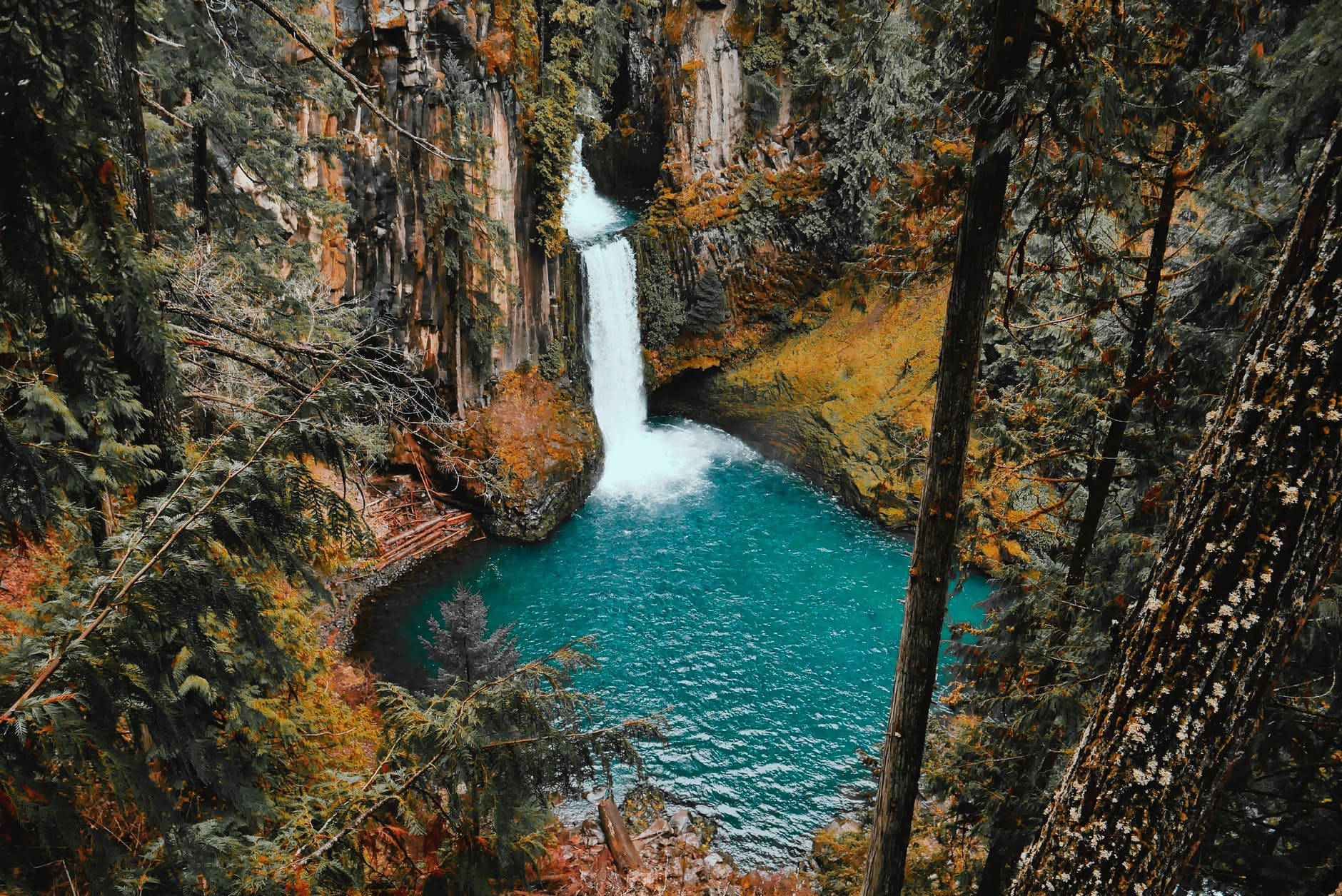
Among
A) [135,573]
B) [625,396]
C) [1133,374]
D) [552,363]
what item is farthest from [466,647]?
[625,396]

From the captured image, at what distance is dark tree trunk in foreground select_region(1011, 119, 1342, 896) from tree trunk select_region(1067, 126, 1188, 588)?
2.41 m

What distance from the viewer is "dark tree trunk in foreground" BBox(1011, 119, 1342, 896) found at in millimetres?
Result: 1877

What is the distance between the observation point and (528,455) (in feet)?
55.1

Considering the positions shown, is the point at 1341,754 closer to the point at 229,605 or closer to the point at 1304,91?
the point at 1304,91

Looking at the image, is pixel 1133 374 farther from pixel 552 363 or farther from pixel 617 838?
pixel 552 363

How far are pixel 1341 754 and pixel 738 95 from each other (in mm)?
22708

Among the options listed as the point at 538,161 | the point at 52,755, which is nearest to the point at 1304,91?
the point at 52,755

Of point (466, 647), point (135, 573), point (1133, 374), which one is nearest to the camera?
point (135, 573)

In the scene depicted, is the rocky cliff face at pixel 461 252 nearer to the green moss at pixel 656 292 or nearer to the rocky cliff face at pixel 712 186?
the green moss at pixel 656 292

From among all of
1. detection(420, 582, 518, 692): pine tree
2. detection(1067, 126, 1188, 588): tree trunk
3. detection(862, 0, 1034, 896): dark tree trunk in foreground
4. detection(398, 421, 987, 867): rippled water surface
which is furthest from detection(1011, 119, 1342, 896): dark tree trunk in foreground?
detection(398, 421, 987, 867): rippled water surface

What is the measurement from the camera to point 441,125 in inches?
575

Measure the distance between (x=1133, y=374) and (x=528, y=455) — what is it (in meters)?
14.2

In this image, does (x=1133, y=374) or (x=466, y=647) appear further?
(x=466, y=647)

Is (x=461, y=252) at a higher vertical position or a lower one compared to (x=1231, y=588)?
higher
